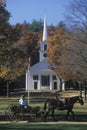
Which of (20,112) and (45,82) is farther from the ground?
(45,82)

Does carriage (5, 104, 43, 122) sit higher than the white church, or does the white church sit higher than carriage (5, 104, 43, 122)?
the white church

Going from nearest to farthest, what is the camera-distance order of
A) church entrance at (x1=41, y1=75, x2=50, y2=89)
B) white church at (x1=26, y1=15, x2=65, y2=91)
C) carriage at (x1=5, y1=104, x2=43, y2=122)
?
carriage at (x1=5, y1=104, x2=43, y2=122) < white church at (x1=26, y1=15, x2=65, y2=91) < church entrance at (x1=41, y1=75, x2=50, y2=89)

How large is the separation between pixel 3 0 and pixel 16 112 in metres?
11.7

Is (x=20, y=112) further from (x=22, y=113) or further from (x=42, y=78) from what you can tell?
(x=42, y=78)

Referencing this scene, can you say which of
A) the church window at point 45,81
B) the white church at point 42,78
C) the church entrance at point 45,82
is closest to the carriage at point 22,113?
the white church at point 42,78

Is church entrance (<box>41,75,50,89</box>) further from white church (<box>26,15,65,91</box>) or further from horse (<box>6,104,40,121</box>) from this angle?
horse (<box>6,104,40,121</box>)

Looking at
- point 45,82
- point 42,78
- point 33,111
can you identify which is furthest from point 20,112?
point 42,78

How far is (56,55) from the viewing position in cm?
7994

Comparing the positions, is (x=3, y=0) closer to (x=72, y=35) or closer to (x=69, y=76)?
(x=72, y=35)

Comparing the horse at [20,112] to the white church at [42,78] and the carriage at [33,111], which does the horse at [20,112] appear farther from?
the white church at [42,78]

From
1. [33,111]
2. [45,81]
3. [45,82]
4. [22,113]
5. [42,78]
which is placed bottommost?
[22,113]

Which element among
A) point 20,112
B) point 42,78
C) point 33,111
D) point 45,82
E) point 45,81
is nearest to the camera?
point 33,111

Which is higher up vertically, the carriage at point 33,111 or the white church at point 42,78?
the white church at point 42,78

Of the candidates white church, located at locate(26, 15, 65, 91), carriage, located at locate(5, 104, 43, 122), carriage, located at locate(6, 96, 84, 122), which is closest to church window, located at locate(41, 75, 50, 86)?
white church, located at locate(26, 15, 65, 91)
